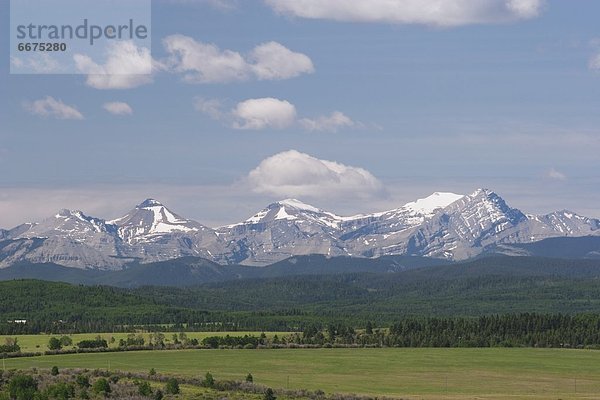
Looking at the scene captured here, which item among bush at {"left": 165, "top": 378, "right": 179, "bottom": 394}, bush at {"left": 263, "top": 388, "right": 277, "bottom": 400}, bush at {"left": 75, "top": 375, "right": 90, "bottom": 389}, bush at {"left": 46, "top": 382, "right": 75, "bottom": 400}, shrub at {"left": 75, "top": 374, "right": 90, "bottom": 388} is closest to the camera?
bush at {"left": 46, "top": 382, "right": 75, "bottom": 400}

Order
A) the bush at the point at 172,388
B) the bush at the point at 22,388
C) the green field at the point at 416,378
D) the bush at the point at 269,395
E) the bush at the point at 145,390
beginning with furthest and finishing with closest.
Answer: the green field at the point at 416,378
the bush at the point at 172,388
the bush at the point at 145,390
the bush at the point at 269,395
the bush at the point at 22,388

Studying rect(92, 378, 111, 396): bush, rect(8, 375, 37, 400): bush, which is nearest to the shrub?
rect(92, 378, 111, 396): bush

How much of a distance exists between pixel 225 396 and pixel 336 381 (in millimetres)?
32394

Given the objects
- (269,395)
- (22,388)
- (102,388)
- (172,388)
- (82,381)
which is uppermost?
(82,381)

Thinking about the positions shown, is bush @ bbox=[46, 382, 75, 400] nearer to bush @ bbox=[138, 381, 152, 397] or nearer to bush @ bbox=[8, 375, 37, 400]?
bush @ bbox=[8, 375, 37, 400]

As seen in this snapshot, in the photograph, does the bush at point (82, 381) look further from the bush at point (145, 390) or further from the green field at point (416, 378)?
the green field at point (416, 378)

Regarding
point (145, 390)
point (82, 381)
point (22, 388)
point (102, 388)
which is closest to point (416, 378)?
point (145, 390)

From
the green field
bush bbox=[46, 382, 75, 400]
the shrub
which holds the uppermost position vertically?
the shrub

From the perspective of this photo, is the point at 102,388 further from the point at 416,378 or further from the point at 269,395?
the point at 416,378

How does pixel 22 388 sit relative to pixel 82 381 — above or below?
below

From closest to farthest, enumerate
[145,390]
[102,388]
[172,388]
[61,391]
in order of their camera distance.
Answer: [61,391], [145,390], [102,388], [172,388]

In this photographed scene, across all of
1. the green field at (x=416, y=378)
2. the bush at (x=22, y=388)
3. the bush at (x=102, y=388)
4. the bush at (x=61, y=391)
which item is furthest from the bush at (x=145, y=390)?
the green field at (x=416, y=378)

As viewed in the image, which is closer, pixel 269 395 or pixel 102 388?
pixel 269 395

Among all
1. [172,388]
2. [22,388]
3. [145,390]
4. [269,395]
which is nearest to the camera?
[269,395]
